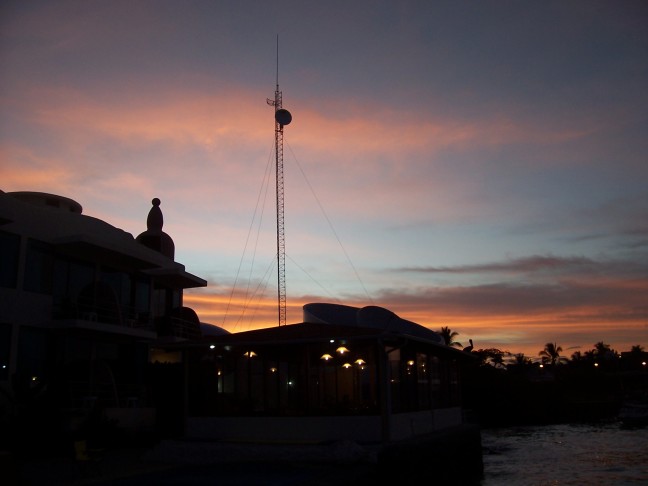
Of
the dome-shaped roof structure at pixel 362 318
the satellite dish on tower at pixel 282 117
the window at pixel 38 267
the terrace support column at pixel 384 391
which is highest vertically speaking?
the satellite dish on tower at pixel 282 117

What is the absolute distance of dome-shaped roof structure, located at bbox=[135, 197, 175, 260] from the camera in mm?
33812

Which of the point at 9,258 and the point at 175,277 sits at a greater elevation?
the point at 175,277

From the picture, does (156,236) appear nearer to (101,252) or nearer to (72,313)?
(101,252)

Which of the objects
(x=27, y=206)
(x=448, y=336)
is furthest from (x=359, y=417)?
(x=448, y=336)

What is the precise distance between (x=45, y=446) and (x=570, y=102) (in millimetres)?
19353

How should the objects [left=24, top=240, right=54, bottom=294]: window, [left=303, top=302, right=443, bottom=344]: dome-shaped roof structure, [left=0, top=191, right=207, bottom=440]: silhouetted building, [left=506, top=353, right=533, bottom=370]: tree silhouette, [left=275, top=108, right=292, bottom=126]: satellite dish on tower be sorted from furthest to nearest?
1. [left=506, top=353, right=533, bottom=370]: tree silhouette
2. [left=275, top=108, right=292, bottom=126]: satellite dish on tower
3. [left=303, top=302, right=443, bottom=344]: dome-shaped roof structure
4. [left=24, top=240, right=54, bottom=294]: window
5. [left=0, top=191, right=207, bottom=440]: silhouetted building

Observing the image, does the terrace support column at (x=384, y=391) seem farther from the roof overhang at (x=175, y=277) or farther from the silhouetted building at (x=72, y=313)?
the roof overhang at (x=175, y=277)

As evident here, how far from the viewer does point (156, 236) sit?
34.0 meters

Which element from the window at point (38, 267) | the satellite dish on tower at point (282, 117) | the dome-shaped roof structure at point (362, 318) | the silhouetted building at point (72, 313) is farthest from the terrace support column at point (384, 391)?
the satellite dish on tower at point (282, 117)

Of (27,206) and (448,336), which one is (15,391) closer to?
(27,206)

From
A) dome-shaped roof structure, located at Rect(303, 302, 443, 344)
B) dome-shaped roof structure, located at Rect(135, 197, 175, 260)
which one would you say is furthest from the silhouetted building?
dome-shaped roof structure, located at Rect(303, 302, 443, 344)

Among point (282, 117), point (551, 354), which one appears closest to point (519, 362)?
point (551, 354)

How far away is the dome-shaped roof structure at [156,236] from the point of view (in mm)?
33812

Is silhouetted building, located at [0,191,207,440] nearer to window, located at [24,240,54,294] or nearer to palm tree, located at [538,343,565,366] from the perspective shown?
window, located at [24,240,54,294]
